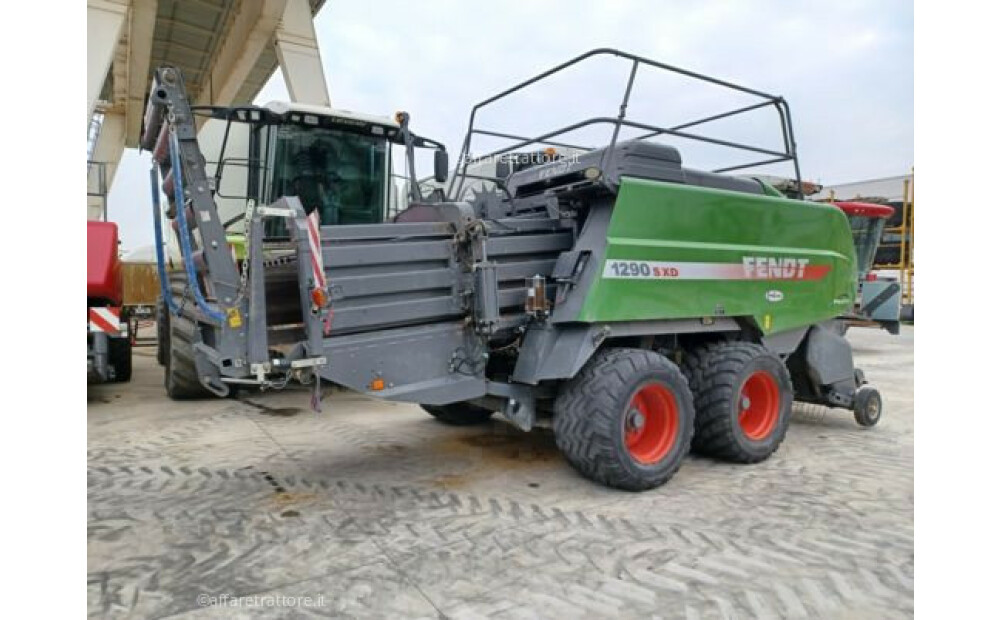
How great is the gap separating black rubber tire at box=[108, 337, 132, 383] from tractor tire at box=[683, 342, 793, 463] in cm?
666

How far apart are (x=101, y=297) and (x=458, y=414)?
378 centimetres

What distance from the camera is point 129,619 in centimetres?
239

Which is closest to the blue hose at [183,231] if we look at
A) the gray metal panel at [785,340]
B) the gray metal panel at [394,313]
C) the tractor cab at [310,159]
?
the gray metal panel at [394,313]

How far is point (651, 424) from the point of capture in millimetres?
4059

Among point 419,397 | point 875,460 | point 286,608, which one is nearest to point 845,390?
point 875,460

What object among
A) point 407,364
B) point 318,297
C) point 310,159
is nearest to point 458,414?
point 407,364

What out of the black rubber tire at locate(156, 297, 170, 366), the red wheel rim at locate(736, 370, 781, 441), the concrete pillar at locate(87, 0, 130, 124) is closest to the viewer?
the red wheel rim at locate(736, 370, 781, 441)

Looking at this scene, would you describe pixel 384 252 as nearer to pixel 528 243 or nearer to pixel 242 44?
pixel 528 243

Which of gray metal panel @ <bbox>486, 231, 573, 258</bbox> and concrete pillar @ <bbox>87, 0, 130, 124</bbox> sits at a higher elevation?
concrete pillar @ <bbox>87, 0, 130, 124</bbox>

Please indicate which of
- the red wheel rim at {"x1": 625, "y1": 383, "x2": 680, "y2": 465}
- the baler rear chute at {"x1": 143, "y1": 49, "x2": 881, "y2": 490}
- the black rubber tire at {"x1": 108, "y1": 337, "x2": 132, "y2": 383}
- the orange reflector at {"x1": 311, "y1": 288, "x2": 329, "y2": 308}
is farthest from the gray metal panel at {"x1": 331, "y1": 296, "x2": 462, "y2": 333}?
the black rubber tire at {"x1": 108, "y1": 337, "x2": 132, "y2": 383}

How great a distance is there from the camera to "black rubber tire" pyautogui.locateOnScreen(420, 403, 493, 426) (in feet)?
17.4

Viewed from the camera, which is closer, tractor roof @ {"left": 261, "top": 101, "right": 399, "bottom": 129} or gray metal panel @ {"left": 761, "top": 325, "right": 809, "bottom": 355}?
gray metal panel @ {"left": 761, "top": 325, "right": 809, "bottom": 355}

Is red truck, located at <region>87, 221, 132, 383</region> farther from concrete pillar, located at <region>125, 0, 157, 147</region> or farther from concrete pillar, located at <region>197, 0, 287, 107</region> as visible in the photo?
concrete pillar, located at <region>197, 0, 287, 107</region>

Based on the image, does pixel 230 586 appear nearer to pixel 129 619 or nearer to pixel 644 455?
pixel 129 619
